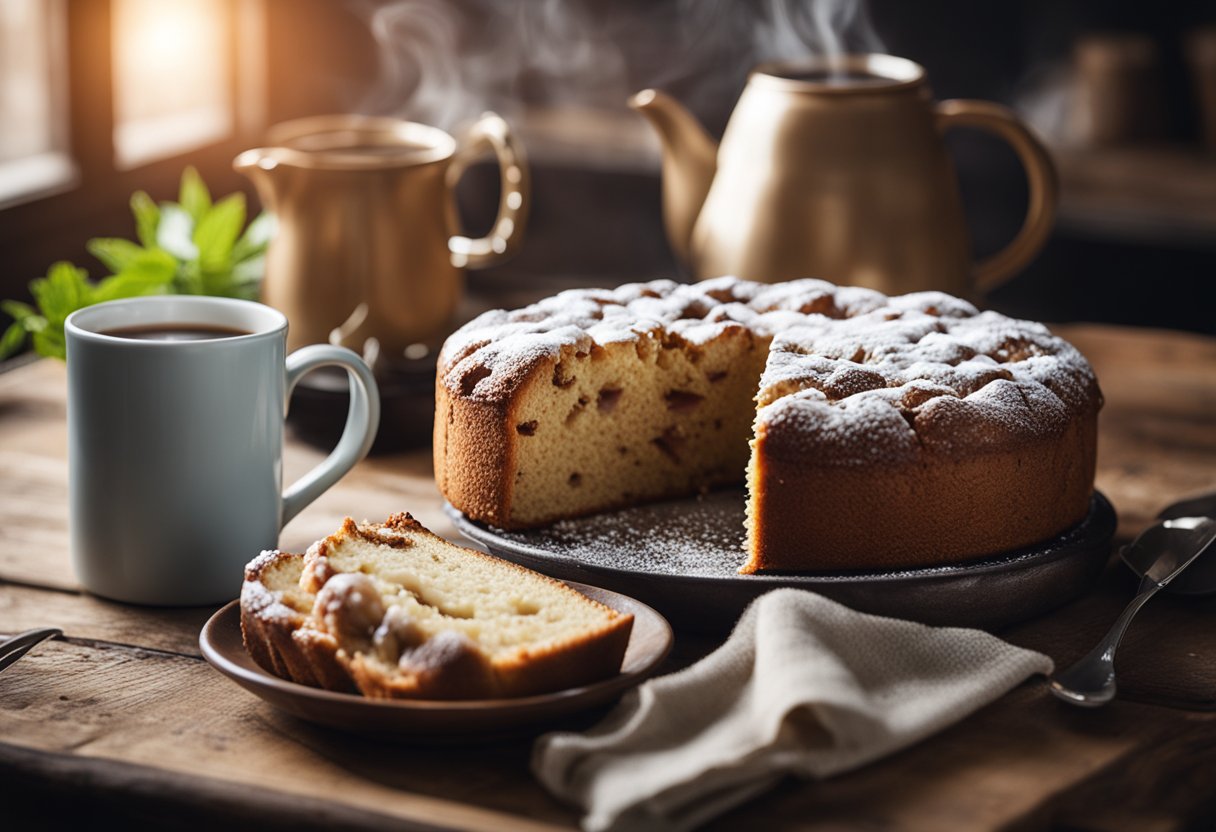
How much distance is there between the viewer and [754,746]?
48.0 inches

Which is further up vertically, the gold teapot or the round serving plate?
the gold teapot

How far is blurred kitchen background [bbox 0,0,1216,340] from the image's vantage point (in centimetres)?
338

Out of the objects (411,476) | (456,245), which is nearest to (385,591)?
(411,476)

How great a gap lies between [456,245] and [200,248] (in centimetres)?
42

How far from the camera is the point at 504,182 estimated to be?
2338 millimetres

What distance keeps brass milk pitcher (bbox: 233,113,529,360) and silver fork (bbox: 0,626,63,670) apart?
0.79m

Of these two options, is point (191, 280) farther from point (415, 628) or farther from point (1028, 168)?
point (1028, 168)

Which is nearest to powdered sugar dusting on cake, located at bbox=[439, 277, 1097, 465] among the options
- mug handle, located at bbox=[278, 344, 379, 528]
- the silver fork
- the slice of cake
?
mug handle, located at bbox=[278, 344, 379, 528]

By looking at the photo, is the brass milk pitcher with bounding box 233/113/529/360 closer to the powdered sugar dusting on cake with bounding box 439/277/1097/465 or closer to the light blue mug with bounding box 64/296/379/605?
the powdered sugar dusting on cake with bounding box 439/277/1097/465

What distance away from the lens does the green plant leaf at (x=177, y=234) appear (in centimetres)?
236

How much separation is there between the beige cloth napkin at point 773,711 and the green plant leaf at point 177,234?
133 cm

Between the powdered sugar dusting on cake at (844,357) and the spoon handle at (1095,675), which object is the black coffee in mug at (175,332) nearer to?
the powdered sugar dusting on cake at (844,357)

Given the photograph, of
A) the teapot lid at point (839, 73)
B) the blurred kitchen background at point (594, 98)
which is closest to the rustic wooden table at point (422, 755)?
the teapot lid at point (839, 73)

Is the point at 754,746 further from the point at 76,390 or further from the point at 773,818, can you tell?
the point at 76,390
